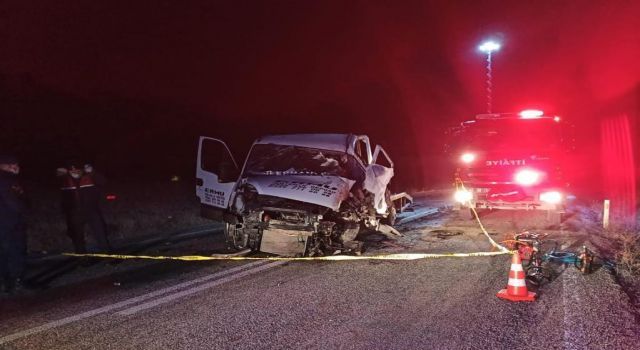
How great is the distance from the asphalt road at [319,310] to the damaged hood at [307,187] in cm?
96

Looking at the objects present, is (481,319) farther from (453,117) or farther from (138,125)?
(453,117)

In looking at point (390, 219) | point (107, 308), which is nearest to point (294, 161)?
point (390, 219)

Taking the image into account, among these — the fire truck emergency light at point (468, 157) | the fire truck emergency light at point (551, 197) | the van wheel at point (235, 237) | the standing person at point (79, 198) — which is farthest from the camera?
the fire truck emergency light at point (468, 157)

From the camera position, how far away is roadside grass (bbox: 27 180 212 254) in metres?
9.70

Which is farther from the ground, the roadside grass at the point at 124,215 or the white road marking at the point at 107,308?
the roadside grass at the point at 124,215

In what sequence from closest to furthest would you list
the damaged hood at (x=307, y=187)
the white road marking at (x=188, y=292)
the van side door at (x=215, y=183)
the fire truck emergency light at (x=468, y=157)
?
the white road marking at (x=188, y=292), the damaged hood at (x=307, y=187), the van side door at (x=215, y=183), the fire truck emergency light at (x=468, y=157)

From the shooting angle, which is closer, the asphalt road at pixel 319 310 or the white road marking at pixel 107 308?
the asphalt road at pixel 319 310

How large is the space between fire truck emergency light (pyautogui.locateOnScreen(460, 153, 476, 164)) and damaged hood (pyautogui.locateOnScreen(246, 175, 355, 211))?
15.2ft

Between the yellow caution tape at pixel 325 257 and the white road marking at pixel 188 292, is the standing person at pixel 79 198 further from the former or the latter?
the white road marking at pixel 188 292

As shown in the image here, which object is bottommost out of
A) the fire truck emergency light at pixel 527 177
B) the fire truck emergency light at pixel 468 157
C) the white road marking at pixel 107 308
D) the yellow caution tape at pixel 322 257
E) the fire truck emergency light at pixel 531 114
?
the white road marking at pixel 107 308

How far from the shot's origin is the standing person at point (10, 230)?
600 centimetres

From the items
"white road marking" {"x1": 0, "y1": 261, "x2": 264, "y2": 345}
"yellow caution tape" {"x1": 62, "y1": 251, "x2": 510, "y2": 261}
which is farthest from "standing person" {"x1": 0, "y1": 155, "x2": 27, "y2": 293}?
"white road marking" {"x1": 0, "y1": 261, "x2": 264, "y2": 345}

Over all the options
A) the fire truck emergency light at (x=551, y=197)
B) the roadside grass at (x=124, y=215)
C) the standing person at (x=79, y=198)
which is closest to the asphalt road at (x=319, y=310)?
the standing person at (x=79, y=198)

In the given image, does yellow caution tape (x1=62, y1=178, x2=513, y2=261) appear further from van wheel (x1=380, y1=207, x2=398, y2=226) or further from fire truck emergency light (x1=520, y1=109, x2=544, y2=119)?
fire truck emergency light (x1=520, y1=109, x2=544, y2=119)
